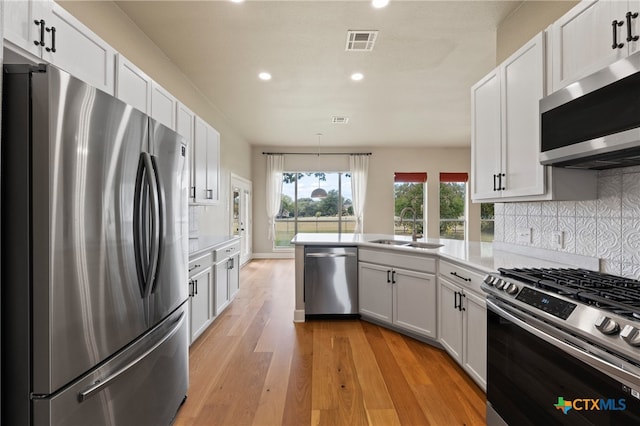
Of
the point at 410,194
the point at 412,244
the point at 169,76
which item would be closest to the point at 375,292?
the point at 412,244

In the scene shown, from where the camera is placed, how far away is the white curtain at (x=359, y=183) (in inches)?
314

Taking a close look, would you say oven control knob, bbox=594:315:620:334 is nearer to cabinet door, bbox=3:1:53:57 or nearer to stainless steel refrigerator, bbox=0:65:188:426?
stainless steel refrigerator, bbox=0:65:188:426

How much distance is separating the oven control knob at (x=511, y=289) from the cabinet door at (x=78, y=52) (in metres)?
2.48

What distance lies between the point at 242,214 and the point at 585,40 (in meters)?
6.50

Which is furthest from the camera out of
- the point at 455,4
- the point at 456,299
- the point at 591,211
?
the point at 455,4

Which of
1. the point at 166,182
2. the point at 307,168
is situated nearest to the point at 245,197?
the point at 307,168

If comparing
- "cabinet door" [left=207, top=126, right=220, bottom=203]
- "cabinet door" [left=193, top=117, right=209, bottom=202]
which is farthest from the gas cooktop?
"cabinet door" [left=207, top=126, right=220, bottom=203]

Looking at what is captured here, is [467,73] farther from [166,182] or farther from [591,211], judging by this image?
[166,182]

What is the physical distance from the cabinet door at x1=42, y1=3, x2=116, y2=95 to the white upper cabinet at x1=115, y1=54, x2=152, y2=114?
0.06m

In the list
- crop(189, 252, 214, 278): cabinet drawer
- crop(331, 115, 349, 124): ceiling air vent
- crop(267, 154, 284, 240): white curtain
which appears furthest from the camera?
crop(267, 154, 284, 240): white curtain

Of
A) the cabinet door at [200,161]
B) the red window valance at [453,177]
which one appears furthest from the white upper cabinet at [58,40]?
the red window valance at [453,177]

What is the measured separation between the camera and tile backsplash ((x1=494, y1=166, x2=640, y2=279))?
5.30ft

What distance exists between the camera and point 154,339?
5.13 feet

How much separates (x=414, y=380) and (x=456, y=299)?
68 centimetres
